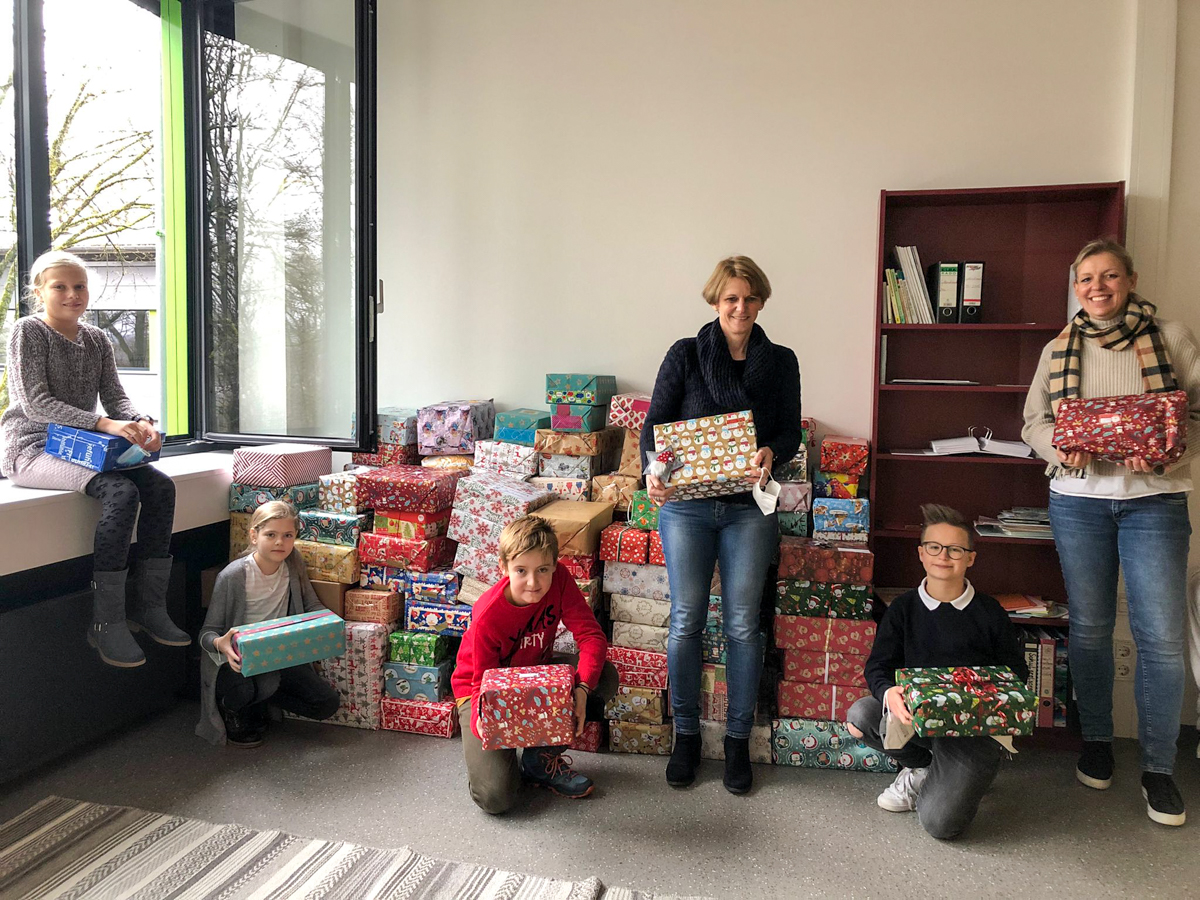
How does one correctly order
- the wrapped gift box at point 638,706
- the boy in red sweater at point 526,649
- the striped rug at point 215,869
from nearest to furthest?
the striped rug at point 215,869 → the boy in red sweater at point 526,649 → the wrapped gift box at point 638,706

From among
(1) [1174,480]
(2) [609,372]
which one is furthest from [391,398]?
(1) [1174,480]

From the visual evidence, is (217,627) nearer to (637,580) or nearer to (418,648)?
(418,648)

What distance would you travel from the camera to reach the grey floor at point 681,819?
A: 206 centimetres

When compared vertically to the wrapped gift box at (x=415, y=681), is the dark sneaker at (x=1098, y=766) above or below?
below

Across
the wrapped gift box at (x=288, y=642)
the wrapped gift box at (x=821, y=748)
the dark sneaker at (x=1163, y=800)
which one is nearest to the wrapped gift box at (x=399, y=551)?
the wrapped gift box at (x=288, y=642)

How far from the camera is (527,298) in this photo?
352 cm

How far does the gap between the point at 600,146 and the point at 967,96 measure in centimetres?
135

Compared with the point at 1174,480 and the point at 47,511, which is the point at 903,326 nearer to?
the point at 1174,480

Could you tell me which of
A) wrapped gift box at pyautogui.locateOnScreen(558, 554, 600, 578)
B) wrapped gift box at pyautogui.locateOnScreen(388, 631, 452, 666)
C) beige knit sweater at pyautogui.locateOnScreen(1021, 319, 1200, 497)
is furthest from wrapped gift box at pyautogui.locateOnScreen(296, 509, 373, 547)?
beige knit sweater at pyautogui.locateOnScreen(1021, 319, 1200, 497)

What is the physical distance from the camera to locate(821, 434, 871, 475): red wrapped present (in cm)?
291

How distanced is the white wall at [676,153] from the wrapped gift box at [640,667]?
113 centimetres

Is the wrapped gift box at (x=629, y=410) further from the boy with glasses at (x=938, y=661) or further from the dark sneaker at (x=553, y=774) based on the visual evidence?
the dark sneaker at (x=553, y=774)

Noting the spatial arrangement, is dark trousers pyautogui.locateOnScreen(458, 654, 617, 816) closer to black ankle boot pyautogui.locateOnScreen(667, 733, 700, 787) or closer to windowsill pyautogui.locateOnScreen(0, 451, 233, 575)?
black ankle boot pyautogui.locateOnScreen(667, 733, 700, 787)

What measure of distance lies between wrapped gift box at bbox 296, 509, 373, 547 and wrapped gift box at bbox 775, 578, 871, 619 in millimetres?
1455
